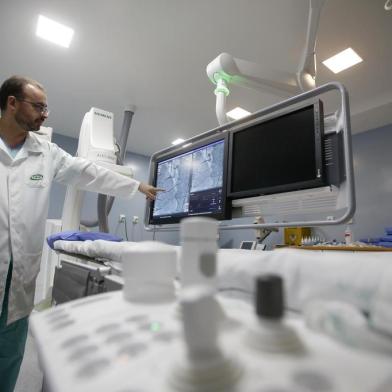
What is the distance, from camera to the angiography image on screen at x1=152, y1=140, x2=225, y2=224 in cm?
112

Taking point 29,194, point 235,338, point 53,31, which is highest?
point 53,31

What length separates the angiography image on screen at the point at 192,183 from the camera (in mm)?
1119

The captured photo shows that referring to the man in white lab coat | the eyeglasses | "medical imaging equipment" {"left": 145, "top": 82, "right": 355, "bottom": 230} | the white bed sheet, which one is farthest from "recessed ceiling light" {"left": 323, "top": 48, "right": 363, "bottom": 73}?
the white bed sheet

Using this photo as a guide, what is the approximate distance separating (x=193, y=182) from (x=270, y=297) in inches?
39.2

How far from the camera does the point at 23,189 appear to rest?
1218mm

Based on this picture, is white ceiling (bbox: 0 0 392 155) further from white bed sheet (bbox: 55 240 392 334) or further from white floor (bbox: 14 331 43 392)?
white floor (bbox: 14 331 43 392)

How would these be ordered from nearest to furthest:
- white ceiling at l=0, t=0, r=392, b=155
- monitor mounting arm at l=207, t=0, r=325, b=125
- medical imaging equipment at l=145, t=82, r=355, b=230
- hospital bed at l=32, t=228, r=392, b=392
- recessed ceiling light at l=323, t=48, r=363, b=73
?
hospital bed at l=32, t=228, r=392, b=392, medical imaging equipment at l=145, t=82, r=355, b=230, monitor mounting arm at l=207, t=0, r=325, b=125, white ceiling at l=0, t=0, r=392, b=155, recessed ceiling light at l=323, t=48, r=363, b=73

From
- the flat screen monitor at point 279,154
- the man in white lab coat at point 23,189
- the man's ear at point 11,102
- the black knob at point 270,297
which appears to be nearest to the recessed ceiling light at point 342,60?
the flat screen monitor at point 279,154

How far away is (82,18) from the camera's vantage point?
2285mm

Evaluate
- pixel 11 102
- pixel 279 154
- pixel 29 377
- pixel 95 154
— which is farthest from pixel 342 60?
pixel 29 377

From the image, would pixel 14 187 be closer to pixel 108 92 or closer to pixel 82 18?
pixel 82 18

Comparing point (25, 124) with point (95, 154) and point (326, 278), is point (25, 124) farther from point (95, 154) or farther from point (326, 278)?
point (326, 278)

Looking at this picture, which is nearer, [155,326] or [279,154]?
[155,326]

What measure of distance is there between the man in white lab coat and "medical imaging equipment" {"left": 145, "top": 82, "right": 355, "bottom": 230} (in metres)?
0.51
